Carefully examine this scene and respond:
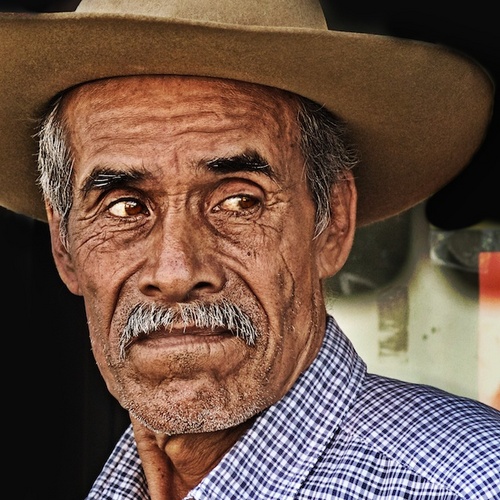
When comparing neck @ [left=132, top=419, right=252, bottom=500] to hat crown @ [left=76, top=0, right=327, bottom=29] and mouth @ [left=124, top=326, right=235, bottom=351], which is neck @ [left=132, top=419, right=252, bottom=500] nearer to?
mouth @ [left=124, top=326, right=235, bottom=351]

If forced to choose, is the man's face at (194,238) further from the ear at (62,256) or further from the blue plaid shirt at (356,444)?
the ear at (62,256)

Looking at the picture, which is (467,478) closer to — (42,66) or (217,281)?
(217,281)

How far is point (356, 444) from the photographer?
2.16 m

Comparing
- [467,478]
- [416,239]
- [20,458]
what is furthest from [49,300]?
[467,478]

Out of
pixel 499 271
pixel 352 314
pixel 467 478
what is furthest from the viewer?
pixel 352 314

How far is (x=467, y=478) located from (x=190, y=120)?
0.96 metres

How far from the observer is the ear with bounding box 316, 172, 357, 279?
2.49 meters

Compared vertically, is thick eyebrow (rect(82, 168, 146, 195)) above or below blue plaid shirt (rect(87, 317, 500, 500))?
above

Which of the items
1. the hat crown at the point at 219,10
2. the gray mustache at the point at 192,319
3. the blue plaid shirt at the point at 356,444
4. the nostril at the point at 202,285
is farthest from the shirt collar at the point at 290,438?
the hat crown at the point at 219,10

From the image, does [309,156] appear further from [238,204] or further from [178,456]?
[178,456]

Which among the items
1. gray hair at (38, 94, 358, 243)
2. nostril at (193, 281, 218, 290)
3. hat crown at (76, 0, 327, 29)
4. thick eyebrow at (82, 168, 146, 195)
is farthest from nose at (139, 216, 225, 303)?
hat crown at (76, 0, 327, 29)

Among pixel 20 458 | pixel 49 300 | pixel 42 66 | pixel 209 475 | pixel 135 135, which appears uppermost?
pixel 42 66

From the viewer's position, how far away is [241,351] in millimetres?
2209

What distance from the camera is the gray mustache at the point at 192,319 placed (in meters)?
2.16
